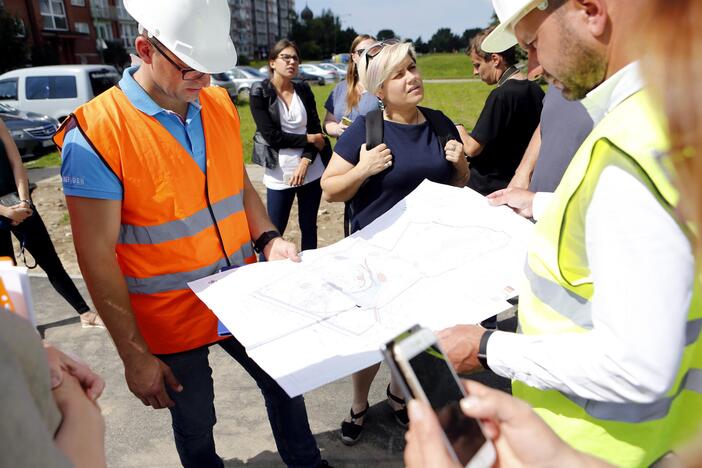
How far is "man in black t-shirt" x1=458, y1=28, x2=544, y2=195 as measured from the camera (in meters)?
3.26

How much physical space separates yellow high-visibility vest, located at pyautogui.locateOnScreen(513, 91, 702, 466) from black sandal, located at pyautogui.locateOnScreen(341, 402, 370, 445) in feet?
4.80

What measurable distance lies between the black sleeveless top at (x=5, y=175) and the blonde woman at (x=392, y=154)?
219 cm

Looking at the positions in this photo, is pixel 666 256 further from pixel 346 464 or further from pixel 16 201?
pixel 16 201

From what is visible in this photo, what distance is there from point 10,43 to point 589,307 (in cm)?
2859

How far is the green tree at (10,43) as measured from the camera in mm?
22652

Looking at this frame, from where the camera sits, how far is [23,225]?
337 centimetres

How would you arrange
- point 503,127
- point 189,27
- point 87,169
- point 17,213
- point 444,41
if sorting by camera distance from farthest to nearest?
point 444,41 < point 503,127 < point 17,213 < point 189,27 < point 87,169

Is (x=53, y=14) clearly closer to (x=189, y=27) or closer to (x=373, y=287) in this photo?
(x=189, y=27)

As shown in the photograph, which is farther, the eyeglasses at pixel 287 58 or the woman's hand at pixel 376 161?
the eyeglasses at pixel 287 58

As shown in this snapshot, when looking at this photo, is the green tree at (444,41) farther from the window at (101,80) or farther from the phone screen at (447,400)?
the phone screen at (447,400)

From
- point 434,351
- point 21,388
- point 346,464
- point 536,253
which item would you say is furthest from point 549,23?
point 346,464

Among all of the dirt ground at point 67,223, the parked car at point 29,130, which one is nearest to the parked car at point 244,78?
the parked car at point 29,130

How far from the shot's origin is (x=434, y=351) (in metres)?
0.93

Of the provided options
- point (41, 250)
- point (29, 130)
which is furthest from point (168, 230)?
point (29, 130)
